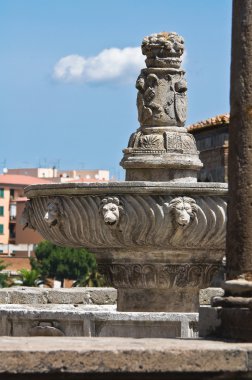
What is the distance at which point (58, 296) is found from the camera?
17281mm

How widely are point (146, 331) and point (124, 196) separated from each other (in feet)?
4.17

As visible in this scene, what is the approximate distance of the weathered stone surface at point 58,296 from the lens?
670 inches

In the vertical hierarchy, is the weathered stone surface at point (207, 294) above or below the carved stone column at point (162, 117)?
below

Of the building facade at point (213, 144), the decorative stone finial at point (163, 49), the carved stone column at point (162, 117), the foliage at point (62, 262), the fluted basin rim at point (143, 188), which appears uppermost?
the building facade at point (213, 144)

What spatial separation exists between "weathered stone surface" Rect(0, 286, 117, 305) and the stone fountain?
151 cm

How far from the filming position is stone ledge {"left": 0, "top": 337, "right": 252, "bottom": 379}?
7633mm

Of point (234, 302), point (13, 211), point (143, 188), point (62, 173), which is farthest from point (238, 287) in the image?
point (62, 173)

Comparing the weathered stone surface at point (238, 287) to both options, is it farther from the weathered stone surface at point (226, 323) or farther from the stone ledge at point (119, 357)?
the stone ledge at point (119, 357)

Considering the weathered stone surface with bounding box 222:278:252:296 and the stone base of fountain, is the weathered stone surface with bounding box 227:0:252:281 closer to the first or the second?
the weathered stone surface with bounding box 222:278:252:296

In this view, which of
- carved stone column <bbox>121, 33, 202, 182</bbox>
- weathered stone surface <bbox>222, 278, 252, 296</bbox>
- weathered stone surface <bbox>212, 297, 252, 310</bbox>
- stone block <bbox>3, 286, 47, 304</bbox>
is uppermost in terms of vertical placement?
carved stone column <bbox>121, 33, 202, 182</bbox>

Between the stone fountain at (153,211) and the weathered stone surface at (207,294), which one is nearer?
the stone fountain at (153,211)

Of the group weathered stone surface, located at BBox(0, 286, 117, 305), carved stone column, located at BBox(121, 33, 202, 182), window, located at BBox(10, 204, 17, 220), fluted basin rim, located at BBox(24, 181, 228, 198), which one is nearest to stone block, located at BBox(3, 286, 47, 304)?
weathered stone surface, located at BBox(0, 286, 117, 305)

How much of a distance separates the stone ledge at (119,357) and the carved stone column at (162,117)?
7.73m

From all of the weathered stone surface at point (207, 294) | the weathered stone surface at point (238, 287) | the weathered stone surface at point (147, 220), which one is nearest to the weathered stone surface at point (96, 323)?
the weathered stone surface at point (147, 220)
